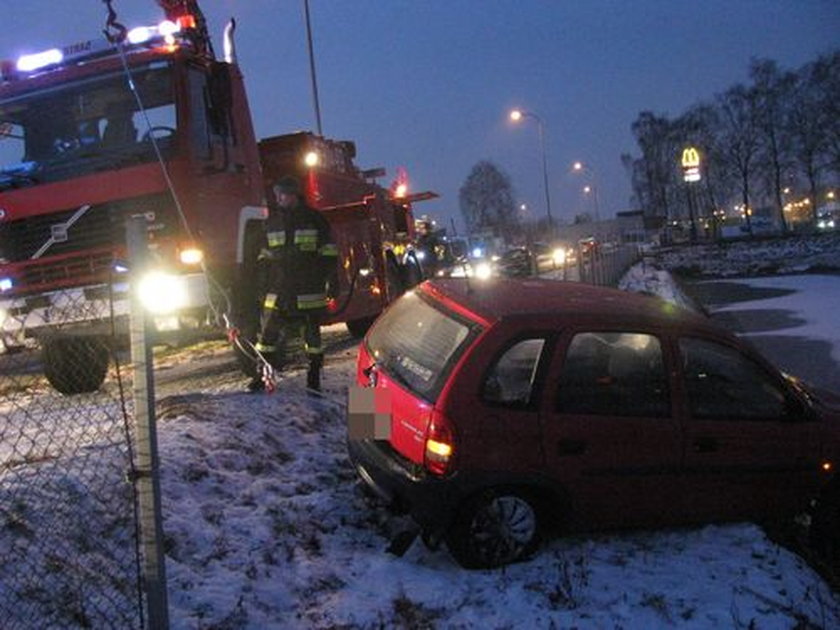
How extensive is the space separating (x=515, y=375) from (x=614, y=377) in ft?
2.09

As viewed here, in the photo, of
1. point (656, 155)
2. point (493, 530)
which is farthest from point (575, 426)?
point (656, 155)

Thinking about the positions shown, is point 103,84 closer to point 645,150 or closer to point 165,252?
point 165,252

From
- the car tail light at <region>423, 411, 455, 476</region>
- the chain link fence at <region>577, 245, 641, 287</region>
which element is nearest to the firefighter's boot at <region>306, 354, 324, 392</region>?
the car tail light at <region>423, 411, 455, 476</region>

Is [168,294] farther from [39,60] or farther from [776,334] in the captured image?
[776,334]

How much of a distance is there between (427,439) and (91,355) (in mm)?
5063

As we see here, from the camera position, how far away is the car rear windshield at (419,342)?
15.5 feet

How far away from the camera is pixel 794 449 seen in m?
5.14

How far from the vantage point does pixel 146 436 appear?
11.1ft

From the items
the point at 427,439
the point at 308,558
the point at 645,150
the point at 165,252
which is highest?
the point at 645,150

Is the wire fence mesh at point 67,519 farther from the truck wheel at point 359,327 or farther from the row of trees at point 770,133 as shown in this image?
the row of trees at point 770,133

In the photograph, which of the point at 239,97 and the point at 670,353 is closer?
the point at 670,353

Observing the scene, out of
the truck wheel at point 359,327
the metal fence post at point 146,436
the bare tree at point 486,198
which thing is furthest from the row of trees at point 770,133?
the metal fence post at point 146,436

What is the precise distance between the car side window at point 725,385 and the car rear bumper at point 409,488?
1.61 m

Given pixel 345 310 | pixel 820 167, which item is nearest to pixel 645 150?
pixel 820 167
